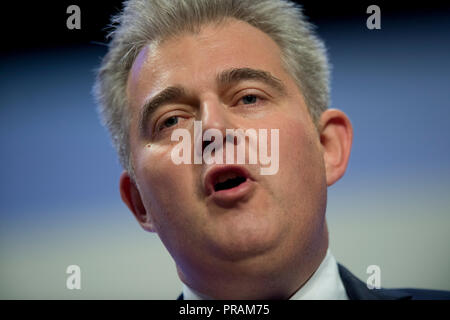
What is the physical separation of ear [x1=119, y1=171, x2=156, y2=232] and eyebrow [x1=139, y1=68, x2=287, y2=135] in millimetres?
272

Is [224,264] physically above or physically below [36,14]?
below

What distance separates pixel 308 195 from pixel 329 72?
2.11 ft

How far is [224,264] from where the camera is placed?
3.92 ft

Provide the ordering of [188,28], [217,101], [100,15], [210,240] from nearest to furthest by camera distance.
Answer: [210,240] < [217,101] < [188,28] < [100,15]

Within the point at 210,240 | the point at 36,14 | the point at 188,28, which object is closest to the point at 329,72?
the point at 188,28

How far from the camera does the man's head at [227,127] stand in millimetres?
1183

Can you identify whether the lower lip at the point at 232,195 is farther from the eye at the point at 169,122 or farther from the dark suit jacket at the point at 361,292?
the dark suit jacket at the point at 361,292

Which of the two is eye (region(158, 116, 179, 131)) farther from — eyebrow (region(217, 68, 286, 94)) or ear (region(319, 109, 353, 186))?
ear (region(319, 109, 353, 186))

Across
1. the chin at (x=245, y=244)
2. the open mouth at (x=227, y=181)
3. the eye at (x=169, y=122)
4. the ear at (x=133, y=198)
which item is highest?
the eye at (x=169, y=122)

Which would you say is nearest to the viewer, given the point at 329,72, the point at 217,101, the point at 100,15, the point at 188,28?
the point at 217,101

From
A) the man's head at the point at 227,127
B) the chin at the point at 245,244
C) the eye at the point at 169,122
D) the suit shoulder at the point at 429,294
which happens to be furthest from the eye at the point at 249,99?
the suit shoulder at the point at 429,294
